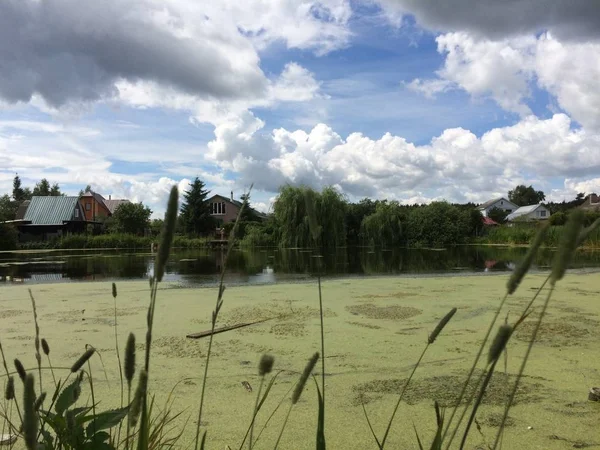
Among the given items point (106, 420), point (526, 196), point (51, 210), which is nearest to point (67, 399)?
point (106, 420)

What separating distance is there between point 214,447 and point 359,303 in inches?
155

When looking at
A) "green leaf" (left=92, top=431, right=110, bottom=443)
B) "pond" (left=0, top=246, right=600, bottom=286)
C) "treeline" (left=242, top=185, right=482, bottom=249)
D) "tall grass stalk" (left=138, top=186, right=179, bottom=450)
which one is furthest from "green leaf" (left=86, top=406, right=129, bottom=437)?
"treeline" (left=242, top=185, right=482, bottom=249)

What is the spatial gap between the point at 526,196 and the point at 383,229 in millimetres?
46147

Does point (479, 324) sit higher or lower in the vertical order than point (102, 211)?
lower

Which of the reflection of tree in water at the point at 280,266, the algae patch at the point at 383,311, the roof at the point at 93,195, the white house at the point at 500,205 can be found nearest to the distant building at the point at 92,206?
the roof at the point at 93,195

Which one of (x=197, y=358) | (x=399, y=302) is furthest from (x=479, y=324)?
(x=197, y=358)

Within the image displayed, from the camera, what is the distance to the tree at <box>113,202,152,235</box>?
1235 inches

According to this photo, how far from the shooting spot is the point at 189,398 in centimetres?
252

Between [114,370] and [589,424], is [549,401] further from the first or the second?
[114,370]

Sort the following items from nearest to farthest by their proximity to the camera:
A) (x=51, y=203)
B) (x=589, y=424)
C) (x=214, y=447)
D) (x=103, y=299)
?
(x=214, y=447)
(x=589, y=424)
(x=103, y=299)
(x=51, y=203)

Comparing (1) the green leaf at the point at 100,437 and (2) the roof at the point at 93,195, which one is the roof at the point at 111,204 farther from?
(1) the green leaf at the point at 100,437

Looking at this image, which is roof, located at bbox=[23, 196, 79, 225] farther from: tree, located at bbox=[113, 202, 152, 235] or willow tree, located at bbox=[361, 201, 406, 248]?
willow tree, located at bbox=[361, 201, 406, 248]

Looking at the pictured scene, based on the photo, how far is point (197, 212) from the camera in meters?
33.6

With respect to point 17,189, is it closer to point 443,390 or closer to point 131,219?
point 131,219
